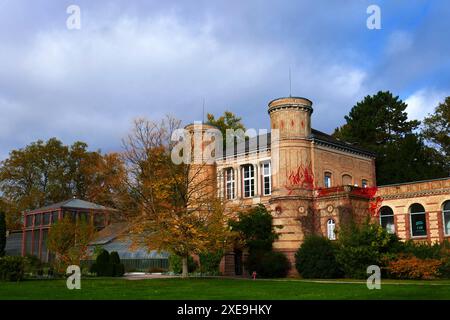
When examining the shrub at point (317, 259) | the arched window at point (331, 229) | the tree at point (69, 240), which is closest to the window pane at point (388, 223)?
the arched window at point (331, 229)

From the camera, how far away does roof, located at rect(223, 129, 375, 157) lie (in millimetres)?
39591

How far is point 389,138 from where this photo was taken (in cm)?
5469

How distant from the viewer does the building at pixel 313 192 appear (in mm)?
35031

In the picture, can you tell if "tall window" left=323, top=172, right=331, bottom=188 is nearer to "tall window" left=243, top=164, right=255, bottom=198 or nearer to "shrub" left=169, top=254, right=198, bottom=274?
"tall window" left=243, top=164, right=255, bottom=198

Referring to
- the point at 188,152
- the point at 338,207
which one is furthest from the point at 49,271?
the point at 338,207

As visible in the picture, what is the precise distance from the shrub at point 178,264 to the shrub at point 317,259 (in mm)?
8052

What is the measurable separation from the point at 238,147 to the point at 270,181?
5.83m

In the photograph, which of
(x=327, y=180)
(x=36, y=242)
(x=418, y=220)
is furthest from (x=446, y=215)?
(x=36, y=242)

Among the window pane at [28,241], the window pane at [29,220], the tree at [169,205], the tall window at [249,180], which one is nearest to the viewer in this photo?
the tree at [169,205]

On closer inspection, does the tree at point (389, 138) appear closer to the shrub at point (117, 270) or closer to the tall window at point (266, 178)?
the tall window at point (266, 178)

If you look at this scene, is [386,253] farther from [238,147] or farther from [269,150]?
[238,147]

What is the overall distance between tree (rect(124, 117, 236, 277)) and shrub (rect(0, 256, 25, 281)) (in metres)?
6.49

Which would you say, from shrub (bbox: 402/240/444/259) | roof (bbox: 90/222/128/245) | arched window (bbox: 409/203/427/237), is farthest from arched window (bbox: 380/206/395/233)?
roof (bbox: 90/222/128/245)

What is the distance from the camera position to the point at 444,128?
48.2m
